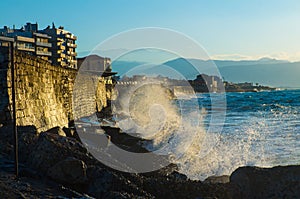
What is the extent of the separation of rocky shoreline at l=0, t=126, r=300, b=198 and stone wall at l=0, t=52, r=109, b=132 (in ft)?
12.3

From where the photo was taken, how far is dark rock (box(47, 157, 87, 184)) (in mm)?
6012

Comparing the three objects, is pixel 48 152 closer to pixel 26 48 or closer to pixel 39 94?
pixel 39 94

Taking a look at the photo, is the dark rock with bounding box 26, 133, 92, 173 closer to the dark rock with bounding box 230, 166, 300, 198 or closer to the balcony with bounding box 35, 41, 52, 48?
the dark rock with bounding box 230, 166, 300, 198

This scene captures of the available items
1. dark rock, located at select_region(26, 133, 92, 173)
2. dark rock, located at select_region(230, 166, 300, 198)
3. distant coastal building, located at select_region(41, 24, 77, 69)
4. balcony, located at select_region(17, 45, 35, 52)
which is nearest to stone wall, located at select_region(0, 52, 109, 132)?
dark rock, located at select_region(26, 133, 92, 173)

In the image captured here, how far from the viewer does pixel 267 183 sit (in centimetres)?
584

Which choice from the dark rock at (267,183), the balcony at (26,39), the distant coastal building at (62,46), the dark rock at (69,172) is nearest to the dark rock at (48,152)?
the dark rock at (69,172)

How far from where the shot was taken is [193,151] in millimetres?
15844

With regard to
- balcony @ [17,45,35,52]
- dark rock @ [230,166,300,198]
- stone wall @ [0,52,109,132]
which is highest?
balcony @ [17,45,35,52]

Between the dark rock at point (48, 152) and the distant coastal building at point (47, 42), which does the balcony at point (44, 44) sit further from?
the dark rock at point (48, 152)

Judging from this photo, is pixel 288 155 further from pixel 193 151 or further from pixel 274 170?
pixel 274 170

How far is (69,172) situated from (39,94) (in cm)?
854

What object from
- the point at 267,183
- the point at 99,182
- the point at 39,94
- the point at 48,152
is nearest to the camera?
the point at 267,183

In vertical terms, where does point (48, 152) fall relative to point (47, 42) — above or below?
below

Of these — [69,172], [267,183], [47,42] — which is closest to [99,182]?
[69,172]
